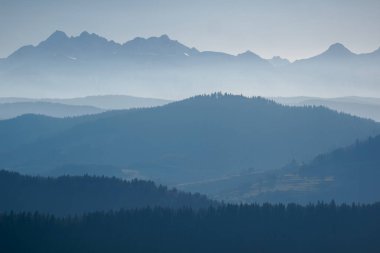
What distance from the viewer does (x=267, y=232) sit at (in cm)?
14075

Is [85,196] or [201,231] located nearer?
[201,231]

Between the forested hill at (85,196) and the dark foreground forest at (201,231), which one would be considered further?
the forested hill at (85,196)

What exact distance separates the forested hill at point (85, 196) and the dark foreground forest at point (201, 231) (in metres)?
33.5

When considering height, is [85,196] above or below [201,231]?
above

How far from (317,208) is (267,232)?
13.7 metres

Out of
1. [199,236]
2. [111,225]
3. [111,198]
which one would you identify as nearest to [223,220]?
[199,236]

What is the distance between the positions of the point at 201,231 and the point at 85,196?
56.2 metres

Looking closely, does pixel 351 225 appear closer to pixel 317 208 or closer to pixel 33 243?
pixel 317 208

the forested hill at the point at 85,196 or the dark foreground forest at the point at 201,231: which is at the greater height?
the forested hill at the point at 85,196

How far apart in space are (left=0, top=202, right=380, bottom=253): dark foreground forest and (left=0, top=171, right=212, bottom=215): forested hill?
110 ft

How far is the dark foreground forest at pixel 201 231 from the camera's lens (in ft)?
431

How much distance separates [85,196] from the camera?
18950cm

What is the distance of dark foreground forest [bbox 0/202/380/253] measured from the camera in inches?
5172

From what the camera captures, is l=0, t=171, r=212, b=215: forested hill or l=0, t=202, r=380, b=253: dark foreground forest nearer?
l=0, t=202, r=380, b=253: dark foreground forest
